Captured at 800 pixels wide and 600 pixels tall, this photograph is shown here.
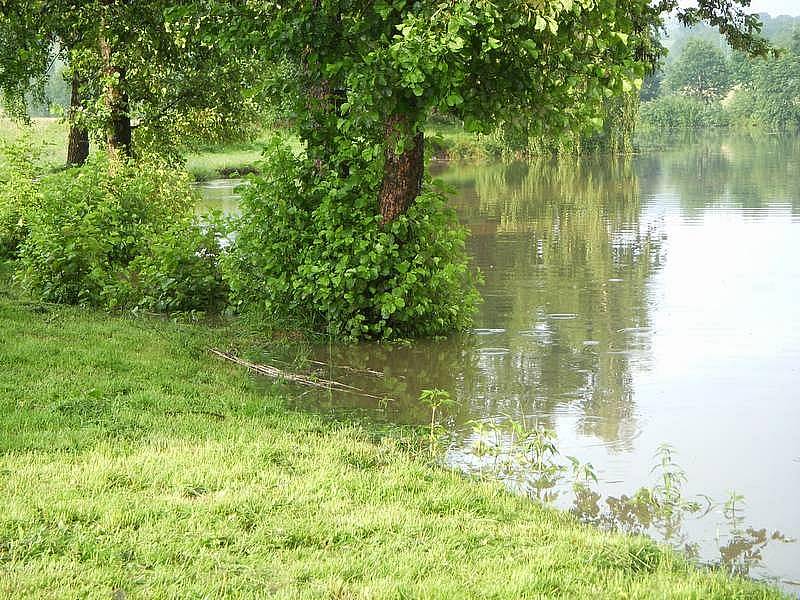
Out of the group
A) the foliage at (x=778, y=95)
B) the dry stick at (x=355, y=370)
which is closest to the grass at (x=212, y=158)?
the dry stick at (x=355, y=370)

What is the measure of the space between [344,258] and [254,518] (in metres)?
5.45

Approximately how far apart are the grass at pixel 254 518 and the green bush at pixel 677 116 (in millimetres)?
81743

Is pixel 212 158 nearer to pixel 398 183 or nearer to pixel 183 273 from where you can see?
pixel 183 273

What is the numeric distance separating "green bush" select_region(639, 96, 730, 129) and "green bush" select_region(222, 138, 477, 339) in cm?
7732

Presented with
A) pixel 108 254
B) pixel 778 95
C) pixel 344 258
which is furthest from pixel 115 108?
pixel 778 95

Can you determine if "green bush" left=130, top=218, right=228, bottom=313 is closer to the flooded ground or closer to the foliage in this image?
the flooded ground

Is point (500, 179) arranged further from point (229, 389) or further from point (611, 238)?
point (229, 389)

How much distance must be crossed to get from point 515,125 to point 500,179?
29.8 m

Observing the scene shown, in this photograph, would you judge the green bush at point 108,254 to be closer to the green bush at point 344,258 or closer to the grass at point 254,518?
the green bush at point 344,258

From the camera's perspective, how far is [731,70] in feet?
433

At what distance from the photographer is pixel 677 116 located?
94812mm

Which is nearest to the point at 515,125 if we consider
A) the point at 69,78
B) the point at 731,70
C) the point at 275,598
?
the point at 275,598

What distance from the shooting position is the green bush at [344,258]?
11.0 metres

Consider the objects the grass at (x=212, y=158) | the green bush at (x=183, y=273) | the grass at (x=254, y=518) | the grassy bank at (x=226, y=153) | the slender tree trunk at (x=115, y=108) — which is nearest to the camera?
the grass at (x=254, y=518)
